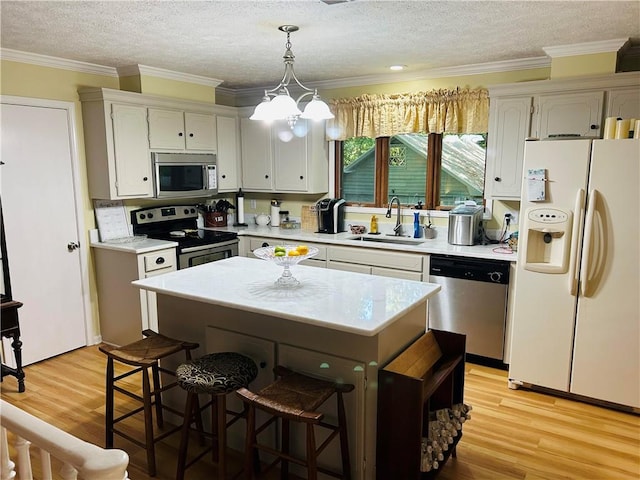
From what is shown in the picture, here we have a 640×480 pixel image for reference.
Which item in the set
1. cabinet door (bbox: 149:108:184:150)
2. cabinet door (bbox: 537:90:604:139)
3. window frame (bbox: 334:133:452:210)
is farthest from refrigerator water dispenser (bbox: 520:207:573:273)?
cabinet door (bbox: 149:108:184:150)

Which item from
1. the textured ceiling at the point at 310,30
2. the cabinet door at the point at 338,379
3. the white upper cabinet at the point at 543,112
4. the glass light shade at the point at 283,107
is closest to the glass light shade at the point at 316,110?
the glass light shade at the point at 283,107

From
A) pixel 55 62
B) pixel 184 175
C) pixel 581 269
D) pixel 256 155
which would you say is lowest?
pixel 581 269

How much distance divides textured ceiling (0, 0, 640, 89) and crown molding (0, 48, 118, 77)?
90mm

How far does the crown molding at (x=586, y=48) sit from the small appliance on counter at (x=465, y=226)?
1.29m

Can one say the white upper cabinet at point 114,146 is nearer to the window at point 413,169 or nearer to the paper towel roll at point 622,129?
the window at point 413,169

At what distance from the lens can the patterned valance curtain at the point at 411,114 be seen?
159 inches

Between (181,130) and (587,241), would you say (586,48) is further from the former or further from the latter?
(181,130)

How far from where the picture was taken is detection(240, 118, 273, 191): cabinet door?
4.98m

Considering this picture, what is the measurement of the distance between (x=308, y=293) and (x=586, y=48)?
2.63 meters

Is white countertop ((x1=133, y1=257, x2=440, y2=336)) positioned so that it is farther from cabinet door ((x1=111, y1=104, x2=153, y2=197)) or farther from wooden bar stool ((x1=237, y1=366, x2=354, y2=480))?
cabinet door ((x1=111, y1=104, x2=153, y2=197))

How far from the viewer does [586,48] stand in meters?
3.31

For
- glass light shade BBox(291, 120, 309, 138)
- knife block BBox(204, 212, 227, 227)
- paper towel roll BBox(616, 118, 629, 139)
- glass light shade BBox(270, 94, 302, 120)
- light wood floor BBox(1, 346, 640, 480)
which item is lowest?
light wood floor BBox(1, 346, 640, 480)

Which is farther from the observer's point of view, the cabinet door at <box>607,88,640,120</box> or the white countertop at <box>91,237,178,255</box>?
the white countertop at <box>91,237,178,255</box>

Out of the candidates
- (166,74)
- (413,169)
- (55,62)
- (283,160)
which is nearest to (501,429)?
(413,169)
